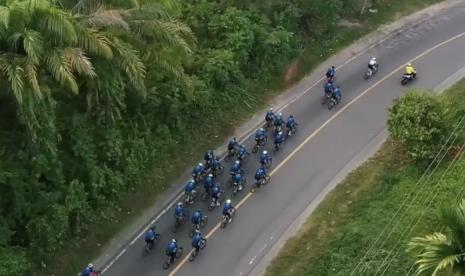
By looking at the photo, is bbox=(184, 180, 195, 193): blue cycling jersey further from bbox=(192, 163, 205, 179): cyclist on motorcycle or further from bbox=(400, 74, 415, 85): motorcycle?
bbox=(400, 74, 415, 85): motorcycle

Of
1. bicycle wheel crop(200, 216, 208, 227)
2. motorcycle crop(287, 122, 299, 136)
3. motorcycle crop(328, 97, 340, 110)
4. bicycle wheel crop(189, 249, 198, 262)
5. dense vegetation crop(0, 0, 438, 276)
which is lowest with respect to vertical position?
bicycle wheel crop(189, 249, 198, 262)

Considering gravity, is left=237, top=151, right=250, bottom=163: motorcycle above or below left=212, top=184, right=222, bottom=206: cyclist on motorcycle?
above

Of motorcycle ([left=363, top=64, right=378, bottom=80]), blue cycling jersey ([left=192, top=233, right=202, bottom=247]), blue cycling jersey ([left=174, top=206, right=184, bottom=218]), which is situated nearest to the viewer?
blue cycling jersey ([left=192, top=233, right=202, bottom=247])

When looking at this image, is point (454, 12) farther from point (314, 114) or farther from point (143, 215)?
point (143, 215)

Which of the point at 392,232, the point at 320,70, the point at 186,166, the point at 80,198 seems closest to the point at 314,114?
the point at 320,70

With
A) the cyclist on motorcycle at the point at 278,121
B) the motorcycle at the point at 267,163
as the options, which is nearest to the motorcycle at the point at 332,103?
the cyclist on motorcycle at the point at 278,121

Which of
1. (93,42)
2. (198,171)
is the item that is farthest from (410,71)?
(93,42)

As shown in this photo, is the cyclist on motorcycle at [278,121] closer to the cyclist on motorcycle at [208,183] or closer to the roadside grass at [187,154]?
the roadside grass at [187,154]

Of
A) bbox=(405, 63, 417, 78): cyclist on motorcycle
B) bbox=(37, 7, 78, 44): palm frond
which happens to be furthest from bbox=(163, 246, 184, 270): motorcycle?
bbox=(405, 63, 417, 78): cyclist on motorcycle
